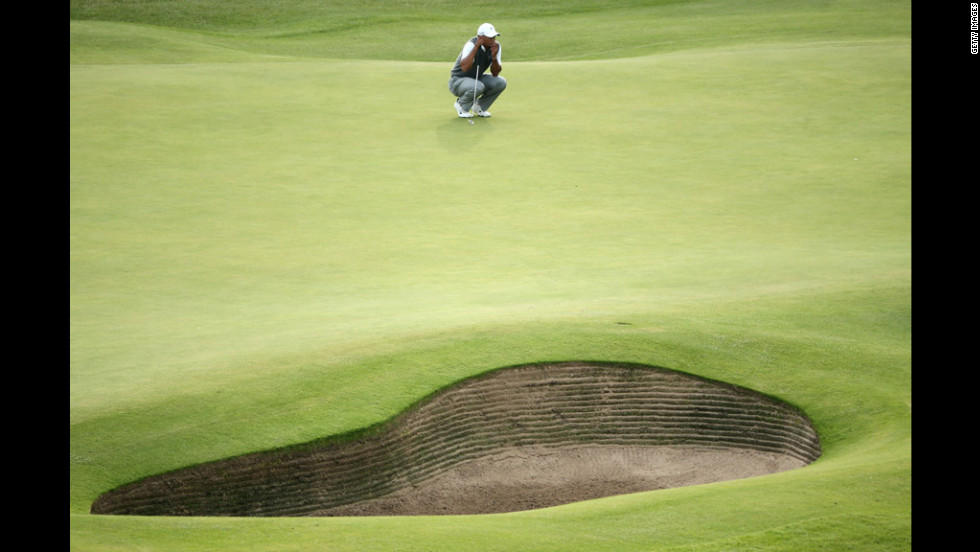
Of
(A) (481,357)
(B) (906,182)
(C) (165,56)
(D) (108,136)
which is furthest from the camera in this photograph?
(C) (165,56)

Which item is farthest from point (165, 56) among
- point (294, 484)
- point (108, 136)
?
point (294, 484)

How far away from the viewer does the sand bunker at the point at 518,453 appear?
28.7ft

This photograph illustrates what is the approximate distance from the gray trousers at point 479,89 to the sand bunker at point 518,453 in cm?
1204

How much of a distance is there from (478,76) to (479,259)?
7630mm

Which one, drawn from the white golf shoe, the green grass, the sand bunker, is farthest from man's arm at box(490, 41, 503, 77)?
the sand bunker

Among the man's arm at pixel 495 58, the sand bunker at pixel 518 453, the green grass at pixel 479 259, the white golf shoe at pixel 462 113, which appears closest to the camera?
the green grass at pixel 479 259

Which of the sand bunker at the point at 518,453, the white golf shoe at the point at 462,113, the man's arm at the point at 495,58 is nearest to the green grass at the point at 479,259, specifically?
the sand bunker at the point at 518,453

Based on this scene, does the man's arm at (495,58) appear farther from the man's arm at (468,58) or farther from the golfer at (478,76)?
the man's arm at (468,58)

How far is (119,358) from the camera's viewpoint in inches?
430

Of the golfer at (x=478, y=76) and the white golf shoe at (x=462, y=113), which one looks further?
the white golf shoe at (x=462, y=113)

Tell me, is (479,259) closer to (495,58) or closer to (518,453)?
(518,453)

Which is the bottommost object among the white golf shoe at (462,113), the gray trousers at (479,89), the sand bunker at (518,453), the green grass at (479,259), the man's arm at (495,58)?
the sand bunker at (518,453)
